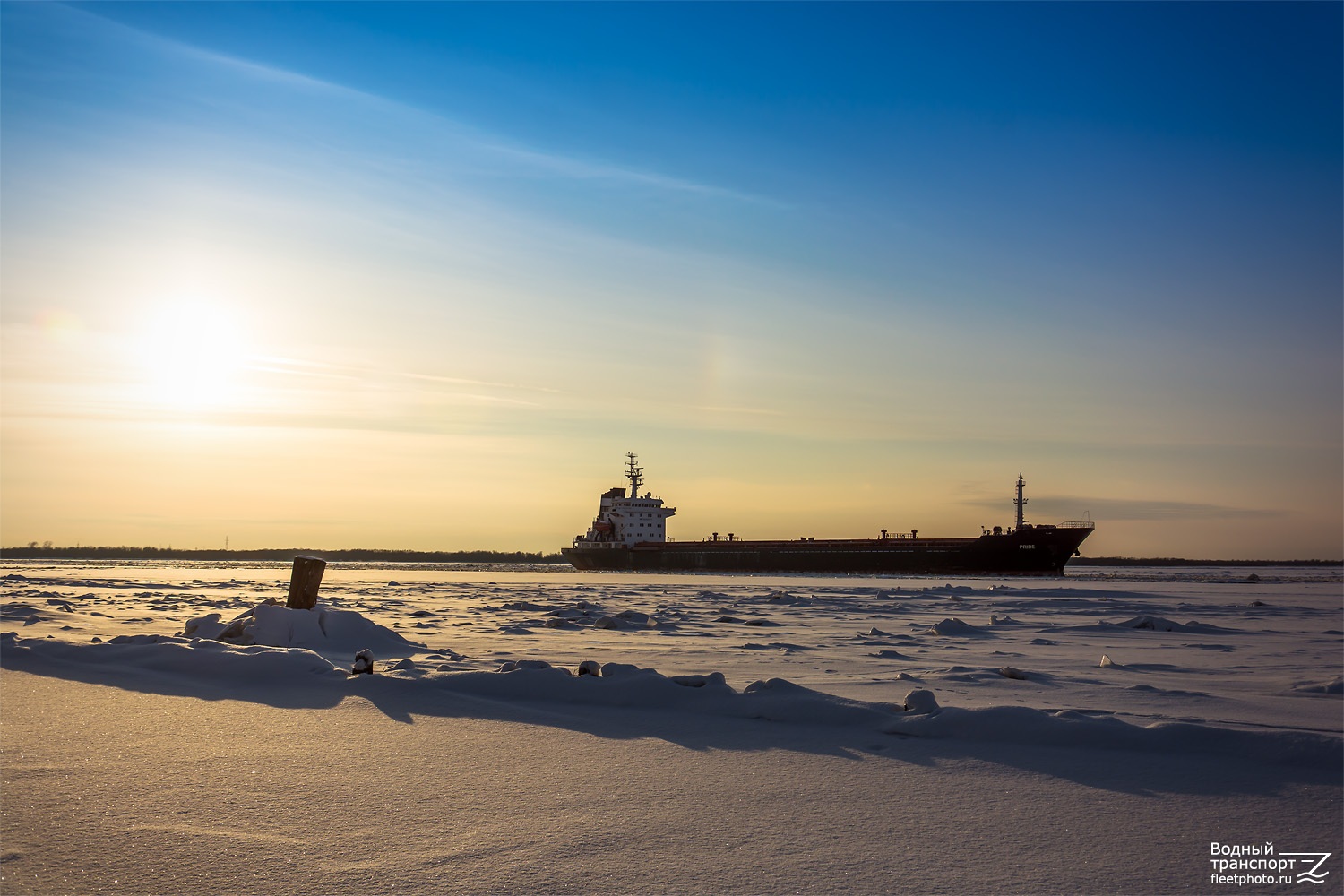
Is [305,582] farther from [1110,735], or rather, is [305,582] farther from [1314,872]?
[1314,872]

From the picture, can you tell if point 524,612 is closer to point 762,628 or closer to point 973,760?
point 762,628

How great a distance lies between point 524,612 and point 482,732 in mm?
8693

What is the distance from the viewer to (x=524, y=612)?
1208 centimetres

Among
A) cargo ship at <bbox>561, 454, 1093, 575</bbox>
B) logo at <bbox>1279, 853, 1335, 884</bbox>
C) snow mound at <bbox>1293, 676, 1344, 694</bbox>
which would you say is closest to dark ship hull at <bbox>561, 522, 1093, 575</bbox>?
cargo ship at <bbox>561, 454, 1093, 575</bbox>

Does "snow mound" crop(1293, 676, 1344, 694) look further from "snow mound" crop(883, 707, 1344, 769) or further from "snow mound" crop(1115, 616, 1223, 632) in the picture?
"snow mound" crop(1115, 616, 1223, 632)

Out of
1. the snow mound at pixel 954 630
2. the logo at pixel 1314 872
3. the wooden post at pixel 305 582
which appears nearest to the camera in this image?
the logo at pixel 1314 872

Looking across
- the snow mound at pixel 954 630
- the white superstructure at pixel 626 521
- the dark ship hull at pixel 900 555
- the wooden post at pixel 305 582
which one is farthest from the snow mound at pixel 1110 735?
the white superstructure at pixel 626 521

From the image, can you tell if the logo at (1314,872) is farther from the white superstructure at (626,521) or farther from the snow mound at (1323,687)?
the white superstructure at (626,521)

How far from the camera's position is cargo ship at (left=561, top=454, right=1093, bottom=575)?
4275 cm

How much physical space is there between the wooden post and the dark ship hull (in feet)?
129

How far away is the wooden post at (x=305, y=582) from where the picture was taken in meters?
7.96

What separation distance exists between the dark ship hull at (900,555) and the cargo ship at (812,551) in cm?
5

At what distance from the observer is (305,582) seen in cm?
795

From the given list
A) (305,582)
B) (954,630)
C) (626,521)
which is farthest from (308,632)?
(626,521)
